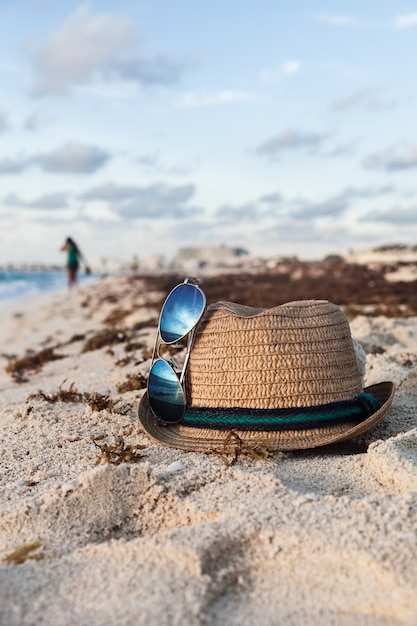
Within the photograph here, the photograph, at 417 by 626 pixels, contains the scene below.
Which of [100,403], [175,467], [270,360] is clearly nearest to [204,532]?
[175,467]

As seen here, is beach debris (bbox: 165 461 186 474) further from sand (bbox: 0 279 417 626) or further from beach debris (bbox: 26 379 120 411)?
beach debris (bbox: 26 379 120 411)

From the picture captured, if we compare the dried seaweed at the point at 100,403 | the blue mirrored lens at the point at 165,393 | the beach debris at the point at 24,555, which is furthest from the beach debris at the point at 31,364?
the beach debris at the point at 24,555

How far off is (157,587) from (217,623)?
7.9 inches

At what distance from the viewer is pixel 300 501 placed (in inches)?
82.2

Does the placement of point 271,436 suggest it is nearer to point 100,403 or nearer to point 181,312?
point 181,312

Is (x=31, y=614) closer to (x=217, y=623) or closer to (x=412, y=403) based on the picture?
(x=217, y=623)

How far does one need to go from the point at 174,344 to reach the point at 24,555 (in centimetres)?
128

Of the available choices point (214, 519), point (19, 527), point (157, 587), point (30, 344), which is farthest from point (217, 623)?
point (30, 344)

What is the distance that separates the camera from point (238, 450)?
260 cm

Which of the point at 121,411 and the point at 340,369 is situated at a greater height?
the point at 340,369

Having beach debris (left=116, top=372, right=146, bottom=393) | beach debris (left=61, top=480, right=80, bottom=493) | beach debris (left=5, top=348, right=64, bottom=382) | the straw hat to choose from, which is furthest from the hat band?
beach debris (left=5, top=348, right=64, bottom=382)

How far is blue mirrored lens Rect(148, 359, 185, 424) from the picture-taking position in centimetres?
287

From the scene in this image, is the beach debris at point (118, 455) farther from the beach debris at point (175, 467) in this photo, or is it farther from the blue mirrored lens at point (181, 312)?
the blue mirrored lens at point (181, 312)

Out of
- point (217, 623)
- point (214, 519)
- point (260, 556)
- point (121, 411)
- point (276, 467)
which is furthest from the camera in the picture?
point (121, 411)
